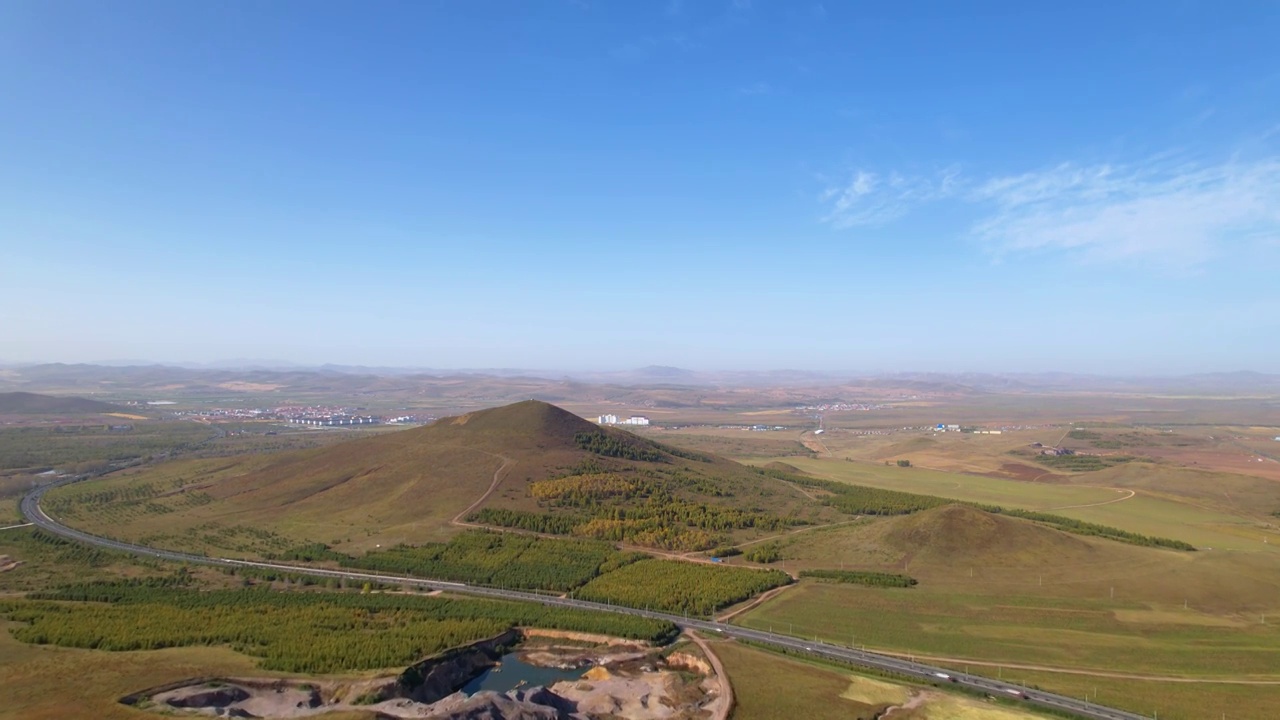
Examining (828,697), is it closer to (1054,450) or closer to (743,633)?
(743,633)

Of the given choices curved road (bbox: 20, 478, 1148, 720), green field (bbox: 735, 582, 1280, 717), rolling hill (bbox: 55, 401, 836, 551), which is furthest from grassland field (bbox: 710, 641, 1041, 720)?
rolling hill (bbox: 55, 401, 836, 551)

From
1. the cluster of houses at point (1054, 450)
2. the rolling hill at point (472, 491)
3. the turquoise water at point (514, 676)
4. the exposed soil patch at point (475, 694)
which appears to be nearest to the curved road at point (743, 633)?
the exposed soil patch at point (475, 694)

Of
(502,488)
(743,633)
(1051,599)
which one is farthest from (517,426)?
(1051,599)

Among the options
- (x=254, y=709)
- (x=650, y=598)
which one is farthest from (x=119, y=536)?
(x=650, y=598)

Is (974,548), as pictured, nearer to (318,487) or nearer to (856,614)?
(856,614)

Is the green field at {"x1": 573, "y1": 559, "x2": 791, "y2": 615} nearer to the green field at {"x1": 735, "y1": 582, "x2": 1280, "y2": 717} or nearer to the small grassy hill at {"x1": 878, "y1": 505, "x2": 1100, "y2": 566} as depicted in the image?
the green field at {"x1": 735, "y1": 582, "x2": 1280, "y2": 717}
